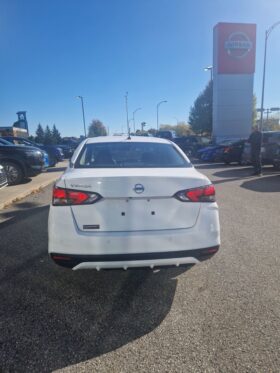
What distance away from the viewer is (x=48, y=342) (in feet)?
7.18

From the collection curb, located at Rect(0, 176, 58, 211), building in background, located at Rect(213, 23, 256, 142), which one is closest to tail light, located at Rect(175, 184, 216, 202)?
curb, located at Rect(0, 176, 58, 211)

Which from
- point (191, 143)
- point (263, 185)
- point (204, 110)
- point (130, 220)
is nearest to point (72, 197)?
point (130, 220)

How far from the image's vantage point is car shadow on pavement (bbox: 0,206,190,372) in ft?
6.88

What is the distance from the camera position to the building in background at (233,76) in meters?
28.4

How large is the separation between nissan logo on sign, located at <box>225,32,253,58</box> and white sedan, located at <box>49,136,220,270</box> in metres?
30.7

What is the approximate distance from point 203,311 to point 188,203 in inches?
39.8

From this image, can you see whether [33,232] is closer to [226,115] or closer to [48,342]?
[48,342]

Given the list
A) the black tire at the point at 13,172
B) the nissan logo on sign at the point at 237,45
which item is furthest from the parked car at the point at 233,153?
the nissan logo on sign at the point at 237,45

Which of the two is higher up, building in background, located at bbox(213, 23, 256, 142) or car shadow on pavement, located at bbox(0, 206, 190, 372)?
building in background, located at bbox(213, 23, 256, 142)

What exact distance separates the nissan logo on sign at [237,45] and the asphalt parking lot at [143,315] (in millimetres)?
29472

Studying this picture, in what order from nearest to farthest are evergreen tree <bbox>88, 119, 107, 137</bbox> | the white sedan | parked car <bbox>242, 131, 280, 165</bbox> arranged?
the white sedan < parked car <bbox>242, 131, 280, 165</bbox> < evergreen tree <bbox>88, 119, 107, 137</bbox>

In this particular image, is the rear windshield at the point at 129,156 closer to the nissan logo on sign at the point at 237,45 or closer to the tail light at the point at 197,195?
the tail light at the point at 197,195

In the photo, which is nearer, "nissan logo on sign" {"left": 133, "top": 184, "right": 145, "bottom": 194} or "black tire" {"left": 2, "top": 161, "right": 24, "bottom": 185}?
"nissan logo on sign" {"left": 133, "top": 184, "right": 145, "bottom": 194}

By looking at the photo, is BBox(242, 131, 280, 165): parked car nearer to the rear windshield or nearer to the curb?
the curb
